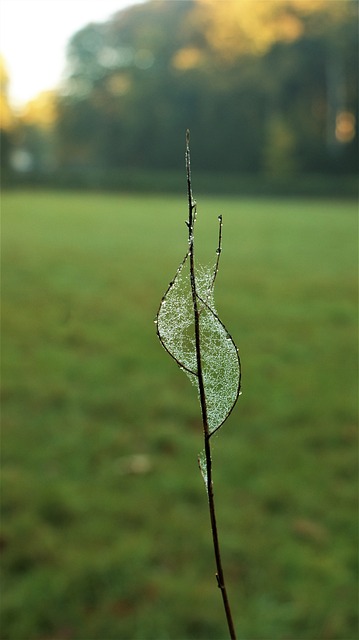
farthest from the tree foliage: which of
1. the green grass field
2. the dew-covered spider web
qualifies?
the dew-covered spider web

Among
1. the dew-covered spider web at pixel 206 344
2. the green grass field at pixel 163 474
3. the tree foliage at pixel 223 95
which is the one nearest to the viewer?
the dew-covered spider web at pixel 206 344

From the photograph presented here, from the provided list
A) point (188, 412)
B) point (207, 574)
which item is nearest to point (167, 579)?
point (207, 574)

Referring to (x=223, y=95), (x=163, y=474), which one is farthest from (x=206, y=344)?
(x=223, y=95)

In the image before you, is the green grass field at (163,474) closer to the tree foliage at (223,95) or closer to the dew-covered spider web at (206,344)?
the dew-covered spider web at (206,344)

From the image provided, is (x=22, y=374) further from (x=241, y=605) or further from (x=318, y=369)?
(x=241, y=605)

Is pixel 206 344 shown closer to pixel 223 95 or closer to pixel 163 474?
pixel 163 474

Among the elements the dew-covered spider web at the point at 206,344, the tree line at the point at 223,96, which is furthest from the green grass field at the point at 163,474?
the tree line at the point at 223,96

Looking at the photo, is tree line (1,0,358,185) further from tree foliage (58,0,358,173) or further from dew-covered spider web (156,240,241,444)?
dew-covered spider web (156,240,241,444)
